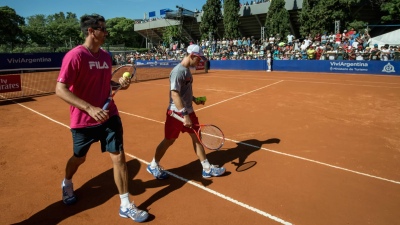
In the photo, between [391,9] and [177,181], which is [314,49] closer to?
[391,9]

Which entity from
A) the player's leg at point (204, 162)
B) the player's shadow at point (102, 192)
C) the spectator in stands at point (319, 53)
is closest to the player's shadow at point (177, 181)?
the player's shadow at point (102, 192)

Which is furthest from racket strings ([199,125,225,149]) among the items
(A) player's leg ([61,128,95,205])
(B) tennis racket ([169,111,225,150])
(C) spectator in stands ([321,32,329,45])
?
(C) spectator in stands ([321,32,329,45])

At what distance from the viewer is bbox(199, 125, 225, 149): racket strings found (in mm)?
4832

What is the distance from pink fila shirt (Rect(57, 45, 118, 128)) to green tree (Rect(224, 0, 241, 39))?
3738 centimetres

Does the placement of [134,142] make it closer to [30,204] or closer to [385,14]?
[30,204]

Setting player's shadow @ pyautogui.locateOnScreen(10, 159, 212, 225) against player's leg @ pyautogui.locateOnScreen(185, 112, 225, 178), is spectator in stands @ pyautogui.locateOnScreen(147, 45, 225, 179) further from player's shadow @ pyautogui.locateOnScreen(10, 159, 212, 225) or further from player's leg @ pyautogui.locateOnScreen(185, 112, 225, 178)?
player's shadow @ pyautogui.locateOnScreen(10, 159, 212, 225)

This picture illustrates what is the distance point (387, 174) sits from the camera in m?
4.75

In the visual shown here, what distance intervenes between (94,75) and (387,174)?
5011mm

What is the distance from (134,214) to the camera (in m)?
3.54

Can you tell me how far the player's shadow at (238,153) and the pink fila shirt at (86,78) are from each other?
8.50 feet

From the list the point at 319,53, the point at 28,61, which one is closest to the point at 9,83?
the point at 28,61

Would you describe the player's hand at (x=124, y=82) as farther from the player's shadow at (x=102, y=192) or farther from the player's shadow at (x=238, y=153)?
the player's shadow at (x=238, y=153)

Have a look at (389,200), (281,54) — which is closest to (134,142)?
(389,200)

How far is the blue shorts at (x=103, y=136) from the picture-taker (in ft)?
11.5
